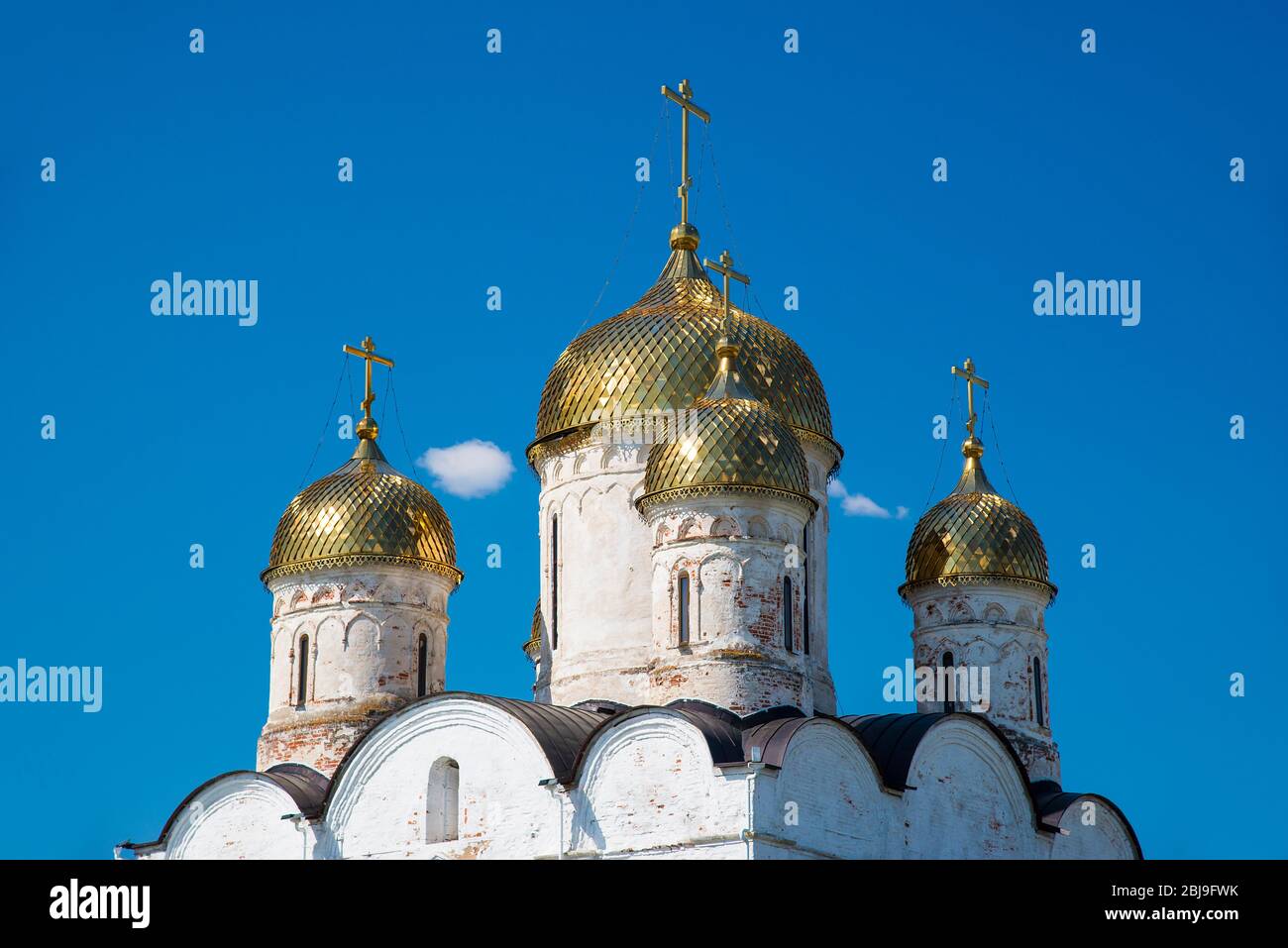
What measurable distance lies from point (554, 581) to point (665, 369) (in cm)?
250

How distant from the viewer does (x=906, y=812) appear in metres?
20.0

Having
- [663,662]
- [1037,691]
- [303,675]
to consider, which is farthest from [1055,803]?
[303,675]

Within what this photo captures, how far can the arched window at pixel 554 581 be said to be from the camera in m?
22.2

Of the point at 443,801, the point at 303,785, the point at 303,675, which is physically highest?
the point at 303,675

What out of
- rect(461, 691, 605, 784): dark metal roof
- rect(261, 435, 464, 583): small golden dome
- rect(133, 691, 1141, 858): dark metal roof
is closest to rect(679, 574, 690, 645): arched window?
rect(133, 691, 1141, 858): dark metal roof

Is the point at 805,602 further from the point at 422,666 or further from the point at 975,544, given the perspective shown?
the point at 422,666

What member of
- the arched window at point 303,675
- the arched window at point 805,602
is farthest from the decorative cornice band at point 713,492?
the arched window at point 303,675

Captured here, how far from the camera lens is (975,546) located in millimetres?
23422

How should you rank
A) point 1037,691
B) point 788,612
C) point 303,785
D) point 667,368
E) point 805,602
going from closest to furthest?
point 788,612
point 303,785
point 805,602
point 667,368
point 1037,691

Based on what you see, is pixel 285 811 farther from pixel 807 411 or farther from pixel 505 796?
pixel 807 411
